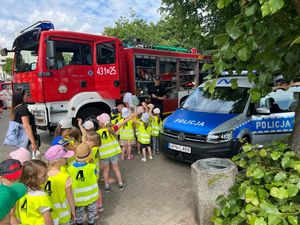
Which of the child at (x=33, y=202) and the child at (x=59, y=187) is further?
the child at (x=59, y=187)

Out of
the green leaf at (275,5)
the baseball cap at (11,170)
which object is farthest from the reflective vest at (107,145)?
the green leaf at (275,5)

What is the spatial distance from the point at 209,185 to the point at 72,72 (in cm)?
500

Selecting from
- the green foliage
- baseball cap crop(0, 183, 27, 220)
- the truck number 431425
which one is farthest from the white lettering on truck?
baseball cap crop(0, 183, 27, 220)

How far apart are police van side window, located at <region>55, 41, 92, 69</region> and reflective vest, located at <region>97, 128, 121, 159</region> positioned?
116 inches

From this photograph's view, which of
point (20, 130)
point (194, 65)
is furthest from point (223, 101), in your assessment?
point (194, 65)

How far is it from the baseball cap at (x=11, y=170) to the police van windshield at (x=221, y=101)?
385 centimetres

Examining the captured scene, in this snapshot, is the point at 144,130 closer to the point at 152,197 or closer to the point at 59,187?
the point at 152,197

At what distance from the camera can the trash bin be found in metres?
3.26

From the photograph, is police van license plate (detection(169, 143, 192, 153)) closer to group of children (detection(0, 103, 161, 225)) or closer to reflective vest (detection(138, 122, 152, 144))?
reflective vest (detection(138, 122, 152, 144))

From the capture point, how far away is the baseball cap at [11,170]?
2361mm

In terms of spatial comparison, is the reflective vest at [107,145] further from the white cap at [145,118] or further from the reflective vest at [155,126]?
the reflective vest at [155,126]

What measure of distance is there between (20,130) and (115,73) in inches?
137

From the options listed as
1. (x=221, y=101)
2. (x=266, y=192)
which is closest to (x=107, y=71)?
(x=221, y=101)

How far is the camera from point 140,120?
638 centimetres
